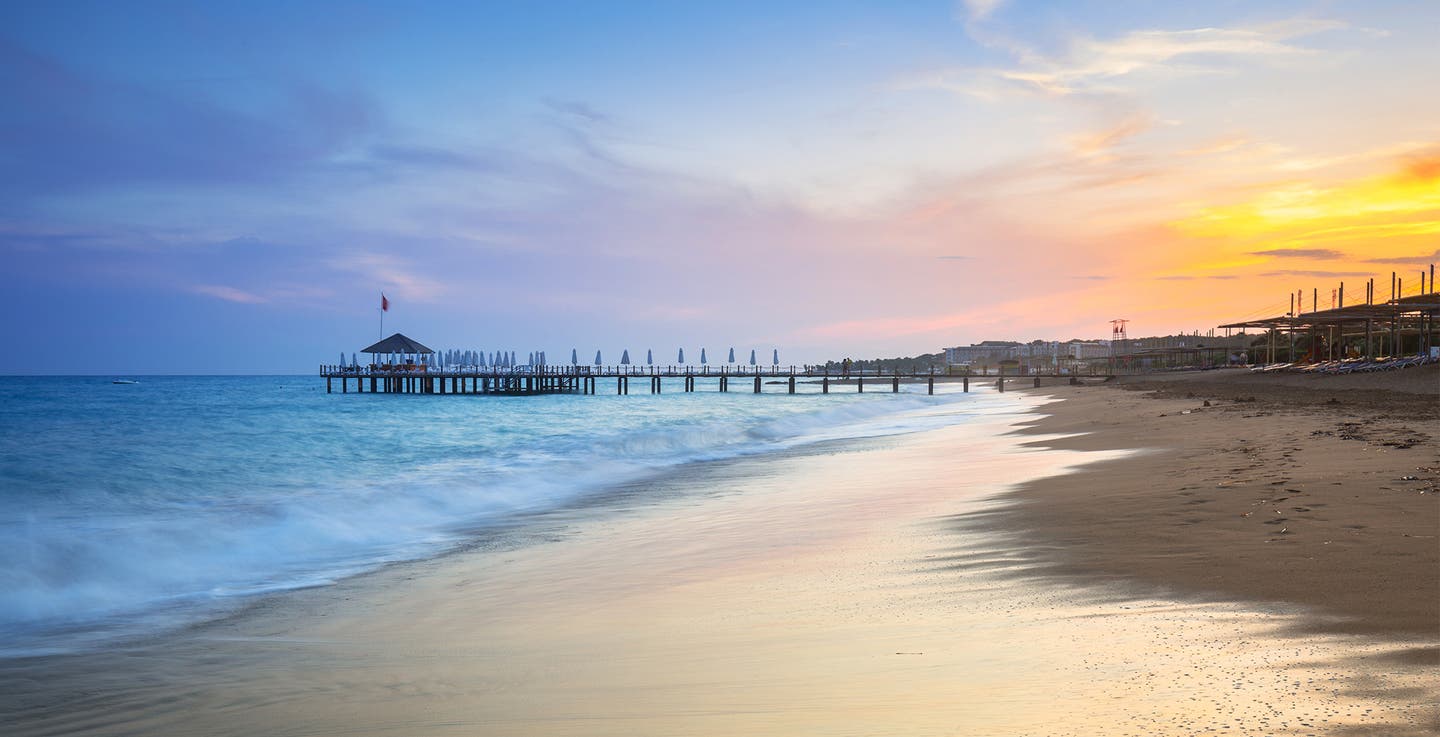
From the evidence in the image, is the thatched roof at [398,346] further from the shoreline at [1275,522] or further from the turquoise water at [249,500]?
the shoreline at [1275,522]

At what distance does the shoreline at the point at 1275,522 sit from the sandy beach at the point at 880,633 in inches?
1.5

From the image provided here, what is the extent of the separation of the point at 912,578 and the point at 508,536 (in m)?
5.85

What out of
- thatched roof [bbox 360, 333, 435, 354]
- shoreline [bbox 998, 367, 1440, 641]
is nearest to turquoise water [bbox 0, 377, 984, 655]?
shoreline [bbox 998, 367, 1440, 641]

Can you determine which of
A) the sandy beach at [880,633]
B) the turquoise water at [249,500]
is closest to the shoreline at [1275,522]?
the sandy beach at [880,633]

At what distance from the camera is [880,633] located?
450 centimetres

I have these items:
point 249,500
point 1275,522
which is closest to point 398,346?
point 249,500

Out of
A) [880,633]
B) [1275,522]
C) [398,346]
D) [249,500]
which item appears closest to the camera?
[880,633]

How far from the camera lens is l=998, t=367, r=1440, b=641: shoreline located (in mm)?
4422

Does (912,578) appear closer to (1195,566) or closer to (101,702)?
(1195,566)

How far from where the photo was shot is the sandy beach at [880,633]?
10.9 ft

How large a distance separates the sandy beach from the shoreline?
0.04 metres

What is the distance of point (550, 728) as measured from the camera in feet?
11.5

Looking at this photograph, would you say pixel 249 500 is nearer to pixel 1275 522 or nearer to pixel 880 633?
pixel 880 633

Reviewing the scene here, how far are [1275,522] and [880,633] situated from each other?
365cm
